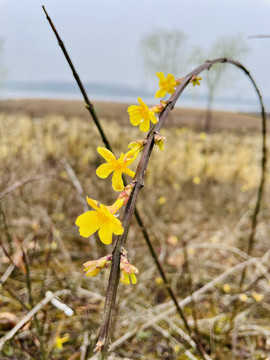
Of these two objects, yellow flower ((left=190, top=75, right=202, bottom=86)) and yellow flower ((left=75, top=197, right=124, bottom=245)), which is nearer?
yellow flower ((left=75, top=197, right=124, bottom=245))

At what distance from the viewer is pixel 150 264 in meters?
2.47

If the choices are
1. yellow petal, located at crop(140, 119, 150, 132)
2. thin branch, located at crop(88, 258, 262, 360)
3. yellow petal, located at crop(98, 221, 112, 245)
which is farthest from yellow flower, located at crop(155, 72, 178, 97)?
thin branch, located at crop(88, 258, 262, 360)

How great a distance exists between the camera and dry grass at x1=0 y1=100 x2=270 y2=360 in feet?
4.93

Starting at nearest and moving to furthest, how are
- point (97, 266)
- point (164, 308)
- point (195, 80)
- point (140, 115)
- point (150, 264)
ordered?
point (97, 266)
point (140, 115)
point (195, 80)
point (164, 308)
point (150, 264)

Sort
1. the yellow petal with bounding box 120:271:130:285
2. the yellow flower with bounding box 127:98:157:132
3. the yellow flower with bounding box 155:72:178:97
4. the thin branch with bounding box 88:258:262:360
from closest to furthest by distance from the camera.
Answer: the yellow petal with bounding box 120:271:130:285 → the yellow flower with bounding box 127:98:157:132 → the yellow flower with bounding box 155:72:178:97 → the thin branch with bounding box 88:258:262:360

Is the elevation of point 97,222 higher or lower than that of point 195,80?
lower

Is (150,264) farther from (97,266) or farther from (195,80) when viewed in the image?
(97,266)

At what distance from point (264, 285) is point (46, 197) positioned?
274cm

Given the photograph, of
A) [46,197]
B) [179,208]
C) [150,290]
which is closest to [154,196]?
[179,208]

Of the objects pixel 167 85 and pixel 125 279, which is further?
pixel 167 85

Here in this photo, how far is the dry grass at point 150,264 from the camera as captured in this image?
4.93ft

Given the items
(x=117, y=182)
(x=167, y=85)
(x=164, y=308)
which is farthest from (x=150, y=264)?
(x=117, y=182)

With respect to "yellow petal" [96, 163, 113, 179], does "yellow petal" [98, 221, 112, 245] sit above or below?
below

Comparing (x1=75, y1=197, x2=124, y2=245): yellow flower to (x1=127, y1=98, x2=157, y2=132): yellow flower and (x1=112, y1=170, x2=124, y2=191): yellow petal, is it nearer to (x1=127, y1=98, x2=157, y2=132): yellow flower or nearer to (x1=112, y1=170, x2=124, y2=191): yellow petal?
(x1=112, y1=170, x2=124, y2=191): yellow petal
